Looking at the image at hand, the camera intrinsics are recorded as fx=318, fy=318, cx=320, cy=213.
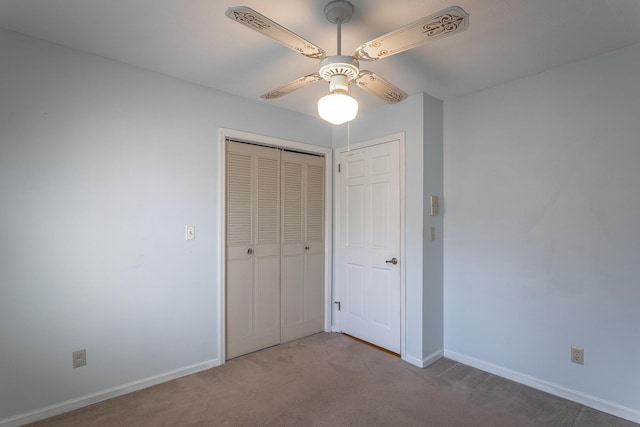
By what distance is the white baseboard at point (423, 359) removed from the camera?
9.17 feet

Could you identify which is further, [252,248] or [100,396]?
[252,248]

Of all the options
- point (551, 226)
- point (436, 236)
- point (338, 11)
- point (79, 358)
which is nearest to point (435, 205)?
point (436, 236)

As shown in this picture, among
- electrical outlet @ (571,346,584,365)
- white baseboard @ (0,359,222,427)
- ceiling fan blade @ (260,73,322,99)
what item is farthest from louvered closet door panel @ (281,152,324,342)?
electrical outlet @ (571,346,584,365)

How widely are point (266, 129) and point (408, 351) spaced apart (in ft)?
8.15

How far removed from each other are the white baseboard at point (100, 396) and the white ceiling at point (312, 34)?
2377 millimetres

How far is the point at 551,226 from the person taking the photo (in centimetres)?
242

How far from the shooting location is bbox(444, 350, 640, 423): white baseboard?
82.2 inches

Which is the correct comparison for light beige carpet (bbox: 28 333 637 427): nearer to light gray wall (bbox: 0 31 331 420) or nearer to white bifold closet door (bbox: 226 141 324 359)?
light gray wall (bbox: 0 31 331 420)

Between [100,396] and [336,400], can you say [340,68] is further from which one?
[100,396]

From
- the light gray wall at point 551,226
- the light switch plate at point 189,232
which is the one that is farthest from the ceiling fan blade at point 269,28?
the light gray wall at point 551,226

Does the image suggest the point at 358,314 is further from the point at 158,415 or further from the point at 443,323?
the point at 158,415

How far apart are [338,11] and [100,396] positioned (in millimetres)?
2916

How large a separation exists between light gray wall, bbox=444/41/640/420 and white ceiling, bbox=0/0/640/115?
273mm

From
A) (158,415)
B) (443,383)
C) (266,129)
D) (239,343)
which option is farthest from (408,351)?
(266,129)
